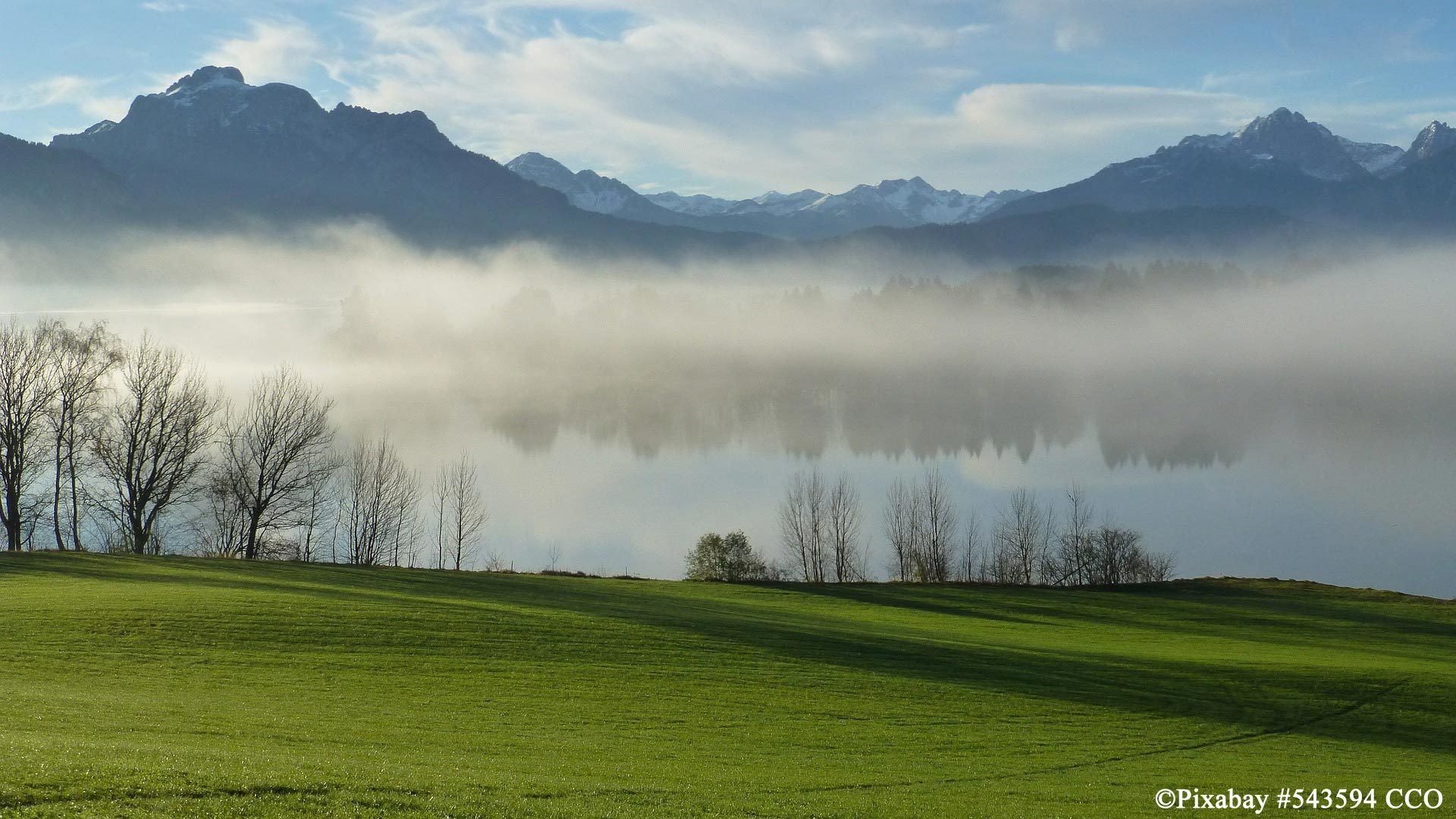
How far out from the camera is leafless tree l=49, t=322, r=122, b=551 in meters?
59.8

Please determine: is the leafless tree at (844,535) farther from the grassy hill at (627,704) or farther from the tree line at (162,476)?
the grassy hill at (627,704)

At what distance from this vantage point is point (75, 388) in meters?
61.1

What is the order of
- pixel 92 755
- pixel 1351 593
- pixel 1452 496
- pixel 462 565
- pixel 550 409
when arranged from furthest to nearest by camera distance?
pixel 550 409 < pixel 1452 496 < pixel 462 565 < pixel 1351 593 < pixel 92 755

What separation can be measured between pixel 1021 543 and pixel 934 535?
6.56 meters

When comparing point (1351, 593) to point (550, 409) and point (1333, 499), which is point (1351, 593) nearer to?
point (1333, 499)

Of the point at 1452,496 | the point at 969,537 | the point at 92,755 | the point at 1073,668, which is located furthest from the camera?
the point at 1452,496

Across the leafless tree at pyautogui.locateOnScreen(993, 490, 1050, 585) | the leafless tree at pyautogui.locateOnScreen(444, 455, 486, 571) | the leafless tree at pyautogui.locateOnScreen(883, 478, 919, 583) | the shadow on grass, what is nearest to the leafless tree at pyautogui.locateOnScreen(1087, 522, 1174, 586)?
the leafless tree at pyautogui.locateOnScreen(993, 490, 1050, 585)

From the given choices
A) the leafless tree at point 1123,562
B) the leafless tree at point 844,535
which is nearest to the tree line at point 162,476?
the leafless tree at point 844,535

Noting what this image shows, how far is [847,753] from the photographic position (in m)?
21.7

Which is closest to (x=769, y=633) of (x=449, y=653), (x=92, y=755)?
(x=449, y=653)

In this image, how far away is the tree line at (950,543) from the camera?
71.1 metres

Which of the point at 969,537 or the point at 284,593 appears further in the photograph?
the point at 969,537

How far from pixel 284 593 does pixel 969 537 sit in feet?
184

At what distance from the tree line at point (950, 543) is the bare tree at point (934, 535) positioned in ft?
0.29
